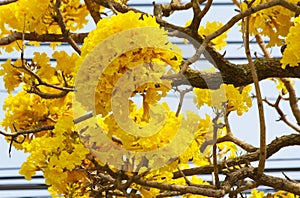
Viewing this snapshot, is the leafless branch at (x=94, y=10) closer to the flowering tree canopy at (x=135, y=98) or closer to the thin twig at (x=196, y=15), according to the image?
the flowering tree canopy at (x=135, y=98)

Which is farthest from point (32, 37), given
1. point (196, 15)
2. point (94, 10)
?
point (196, 15)

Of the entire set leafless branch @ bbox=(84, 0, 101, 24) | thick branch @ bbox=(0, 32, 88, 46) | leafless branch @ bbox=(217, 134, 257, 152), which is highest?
leafless branch @ bbox=(84, 0, 101, 24)

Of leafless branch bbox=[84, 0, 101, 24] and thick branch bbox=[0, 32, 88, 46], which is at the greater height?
leafless branch bbox=[84, 0, 101, 24]

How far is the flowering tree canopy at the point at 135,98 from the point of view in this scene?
4.37ft

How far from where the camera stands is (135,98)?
1576 millimetres

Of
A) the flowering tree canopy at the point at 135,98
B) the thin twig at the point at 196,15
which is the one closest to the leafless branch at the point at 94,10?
the flowering tree canopy at the point at 135,98

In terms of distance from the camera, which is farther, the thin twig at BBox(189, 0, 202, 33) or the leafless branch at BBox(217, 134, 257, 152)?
the leafless branch at BBox(217, 134, 257, 152)

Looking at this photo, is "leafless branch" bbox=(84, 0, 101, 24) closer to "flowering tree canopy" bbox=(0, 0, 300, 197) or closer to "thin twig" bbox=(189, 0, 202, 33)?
"flowering tree canopy" bbox=(0, 0, 300, 197)

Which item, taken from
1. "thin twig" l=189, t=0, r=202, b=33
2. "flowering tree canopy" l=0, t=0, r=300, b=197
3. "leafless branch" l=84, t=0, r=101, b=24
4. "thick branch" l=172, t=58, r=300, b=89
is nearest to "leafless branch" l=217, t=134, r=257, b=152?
"flowering tree canopy" l=0, t=0, r=300, b=197

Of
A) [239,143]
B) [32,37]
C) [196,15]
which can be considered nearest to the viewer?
[196,15]

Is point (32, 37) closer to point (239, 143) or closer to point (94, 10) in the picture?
point (94, 10)

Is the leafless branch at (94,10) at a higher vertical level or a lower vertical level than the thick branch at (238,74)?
higher

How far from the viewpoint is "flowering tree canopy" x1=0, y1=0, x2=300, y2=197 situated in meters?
1.33

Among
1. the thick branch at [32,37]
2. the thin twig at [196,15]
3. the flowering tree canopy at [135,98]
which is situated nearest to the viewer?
the flowering tree canopy at [135,98]
